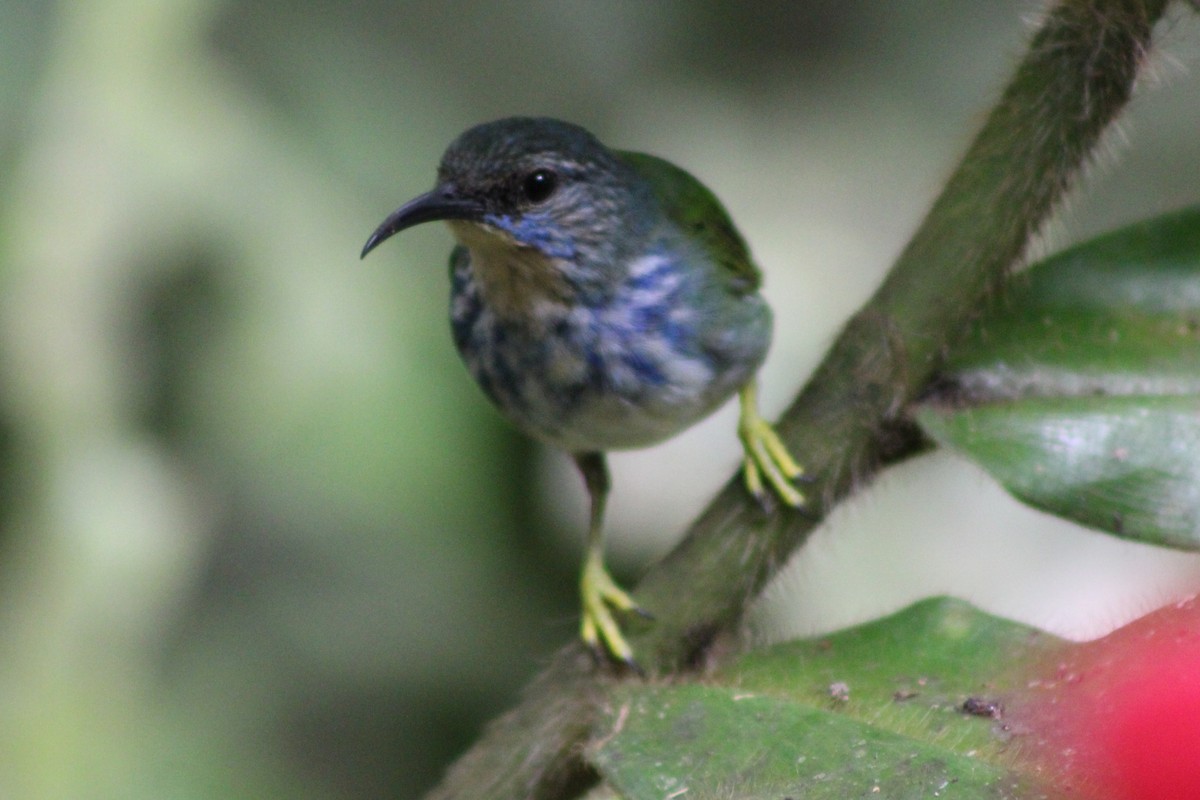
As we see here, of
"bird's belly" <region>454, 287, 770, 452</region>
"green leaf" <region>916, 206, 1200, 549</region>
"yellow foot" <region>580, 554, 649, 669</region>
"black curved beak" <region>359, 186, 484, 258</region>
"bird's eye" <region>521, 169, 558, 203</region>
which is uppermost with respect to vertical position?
"black curved beak" <region>359, 186, 484, 258</region>

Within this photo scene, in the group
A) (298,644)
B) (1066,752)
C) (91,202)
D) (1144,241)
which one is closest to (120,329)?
(91,202)

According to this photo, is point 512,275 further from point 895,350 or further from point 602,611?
point 895,350

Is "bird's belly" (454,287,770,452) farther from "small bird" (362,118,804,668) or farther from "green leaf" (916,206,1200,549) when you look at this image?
"green leaf" (916,206,1200,549)

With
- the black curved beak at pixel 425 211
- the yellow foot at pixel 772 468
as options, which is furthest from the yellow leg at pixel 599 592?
the black curved beak at pixel 425 211

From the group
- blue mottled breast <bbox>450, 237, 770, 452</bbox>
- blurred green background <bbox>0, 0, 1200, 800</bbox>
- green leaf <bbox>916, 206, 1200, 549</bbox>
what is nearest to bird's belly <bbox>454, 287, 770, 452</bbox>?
blue mottled breast <bbox>450, 237, 770, 452</bbox>

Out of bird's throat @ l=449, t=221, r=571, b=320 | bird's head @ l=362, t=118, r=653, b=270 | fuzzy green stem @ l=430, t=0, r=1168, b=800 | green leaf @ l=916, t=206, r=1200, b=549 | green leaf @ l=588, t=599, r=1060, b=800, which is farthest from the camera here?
bird's throat @ l=449, t=221, r=571, b=320

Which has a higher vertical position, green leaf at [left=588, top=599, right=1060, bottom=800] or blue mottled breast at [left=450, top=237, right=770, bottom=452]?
blue mottled breast at [left=450, top=237, right=770, bottom=452]
